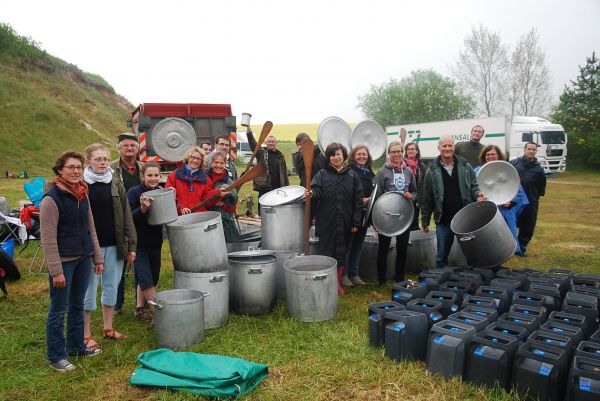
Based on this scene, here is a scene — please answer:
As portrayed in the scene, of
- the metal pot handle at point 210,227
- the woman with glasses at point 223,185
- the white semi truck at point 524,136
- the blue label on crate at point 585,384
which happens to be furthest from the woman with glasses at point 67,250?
the white semi truck at point 524,136

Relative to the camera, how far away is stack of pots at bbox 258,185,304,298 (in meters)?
4.97

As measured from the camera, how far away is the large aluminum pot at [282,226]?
499 cm

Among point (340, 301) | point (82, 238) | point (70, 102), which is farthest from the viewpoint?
point (70, 102)

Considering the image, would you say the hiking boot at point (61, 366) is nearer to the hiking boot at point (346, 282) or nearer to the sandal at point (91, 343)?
the sandal at point (91, 343)

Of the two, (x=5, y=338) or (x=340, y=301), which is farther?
(x=340, y=301)

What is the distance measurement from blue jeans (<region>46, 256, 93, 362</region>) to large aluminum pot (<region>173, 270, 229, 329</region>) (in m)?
0.88

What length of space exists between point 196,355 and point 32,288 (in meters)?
3.27

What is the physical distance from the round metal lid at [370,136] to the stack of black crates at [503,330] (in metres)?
2.87

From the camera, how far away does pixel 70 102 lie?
27891 millimetres

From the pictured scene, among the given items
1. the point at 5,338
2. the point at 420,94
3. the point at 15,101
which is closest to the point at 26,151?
the point at 15,101

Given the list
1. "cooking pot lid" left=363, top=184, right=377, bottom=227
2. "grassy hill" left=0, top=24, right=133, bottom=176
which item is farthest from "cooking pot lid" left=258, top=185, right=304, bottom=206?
"grassy hill" left=0, top=24, right=133, bottom=176

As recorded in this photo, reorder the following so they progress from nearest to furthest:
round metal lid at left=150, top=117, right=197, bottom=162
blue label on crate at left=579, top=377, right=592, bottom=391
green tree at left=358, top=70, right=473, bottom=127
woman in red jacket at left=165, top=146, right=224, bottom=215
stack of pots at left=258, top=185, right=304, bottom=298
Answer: blue label on crate at left=579, top=377, right=592, bottom=391
woman in red jacket at left=165, top=146, right=224, bottom=215
stack of pots at left=258, top=185, right=304, bottom=298
round metal lid at left=150, top=117, right=197, bottom=162
green tree at left=358, top=70, right=473, bottom=127

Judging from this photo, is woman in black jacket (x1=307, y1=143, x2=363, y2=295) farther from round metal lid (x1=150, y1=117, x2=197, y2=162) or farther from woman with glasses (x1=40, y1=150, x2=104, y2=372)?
round metal lid (x1=150, y1=117, x2=197, y2=162)

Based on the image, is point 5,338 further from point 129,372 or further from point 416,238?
point 416,238
